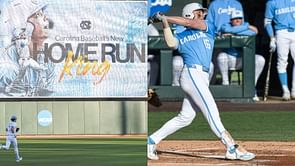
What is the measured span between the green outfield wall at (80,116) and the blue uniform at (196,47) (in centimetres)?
64

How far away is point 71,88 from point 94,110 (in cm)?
29

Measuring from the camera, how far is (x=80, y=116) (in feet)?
25.5

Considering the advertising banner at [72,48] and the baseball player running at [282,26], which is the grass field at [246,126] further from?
the advertising banner at [72,48]

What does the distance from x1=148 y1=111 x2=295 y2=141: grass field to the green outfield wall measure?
1.97 metres

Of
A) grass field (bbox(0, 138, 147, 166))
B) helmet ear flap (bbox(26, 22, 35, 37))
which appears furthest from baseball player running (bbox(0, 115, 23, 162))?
helmet ear flap (bbox(26, 22, 35, 37))

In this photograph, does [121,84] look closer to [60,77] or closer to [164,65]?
[60,77]

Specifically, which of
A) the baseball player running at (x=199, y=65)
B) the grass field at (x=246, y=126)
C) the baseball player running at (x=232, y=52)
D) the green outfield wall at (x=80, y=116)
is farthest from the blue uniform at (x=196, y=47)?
the baseball player running at (x=232, y=52)

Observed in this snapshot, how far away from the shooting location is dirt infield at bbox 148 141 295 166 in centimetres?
761

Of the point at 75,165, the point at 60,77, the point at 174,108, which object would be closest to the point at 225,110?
the point at 174,108

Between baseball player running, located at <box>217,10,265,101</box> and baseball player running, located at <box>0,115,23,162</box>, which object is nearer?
baseball player running, located at <box>0,115,23,162</box>

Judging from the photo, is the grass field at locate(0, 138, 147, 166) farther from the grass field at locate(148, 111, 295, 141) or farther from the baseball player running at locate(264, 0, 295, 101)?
the baseball player running at locate(264, 0, 295, 101)

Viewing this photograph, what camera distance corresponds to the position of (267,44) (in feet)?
53.5

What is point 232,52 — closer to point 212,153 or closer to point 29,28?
point 212,153

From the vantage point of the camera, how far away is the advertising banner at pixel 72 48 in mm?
6793
